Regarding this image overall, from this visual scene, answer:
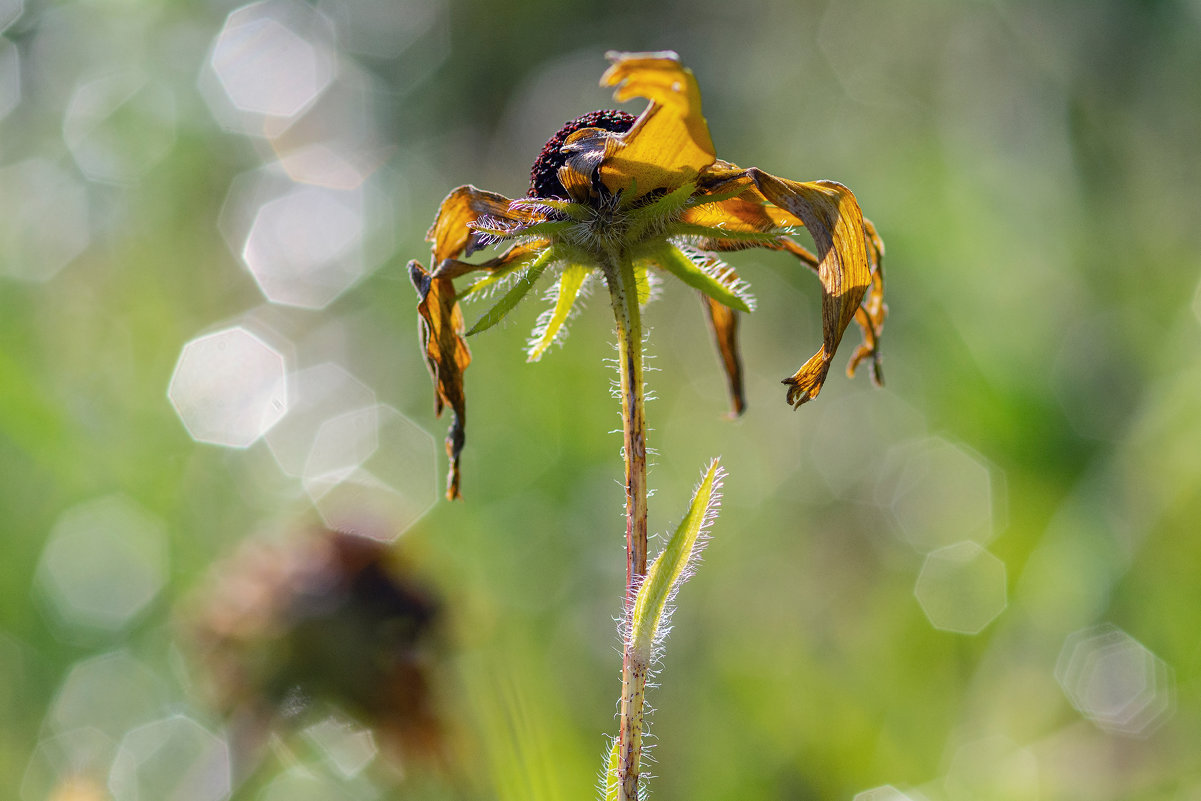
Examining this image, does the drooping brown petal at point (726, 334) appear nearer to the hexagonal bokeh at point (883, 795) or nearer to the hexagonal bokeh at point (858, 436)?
the hexagonal bokeh at point (883, 795)

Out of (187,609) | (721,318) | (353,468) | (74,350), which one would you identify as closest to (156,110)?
(74,350)

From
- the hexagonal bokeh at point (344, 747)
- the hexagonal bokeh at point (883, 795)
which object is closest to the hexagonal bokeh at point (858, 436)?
the hexagonal bokeh at point (883, 795)

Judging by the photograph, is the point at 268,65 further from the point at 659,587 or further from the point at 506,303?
the point at 659,587

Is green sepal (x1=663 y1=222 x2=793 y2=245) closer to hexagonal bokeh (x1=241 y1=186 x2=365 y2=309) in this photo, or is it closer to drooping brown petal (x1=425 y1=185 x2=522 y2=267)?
drooping brown petal (x1=425 y1=185 x2=522 y2=267)

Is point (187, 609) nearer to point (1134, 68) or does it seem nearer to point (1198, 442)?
point (1198, 442)

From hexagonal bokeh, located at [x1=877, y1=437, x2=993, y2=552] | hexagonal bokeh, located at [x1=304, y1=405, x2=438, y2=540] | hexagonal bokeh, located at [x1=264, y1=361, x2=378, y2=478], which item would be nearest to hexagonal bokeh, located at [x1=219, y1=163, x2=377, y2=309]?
hexagonal bokeh, located at [x1=264, y1=361, x2=378, y2=478]
